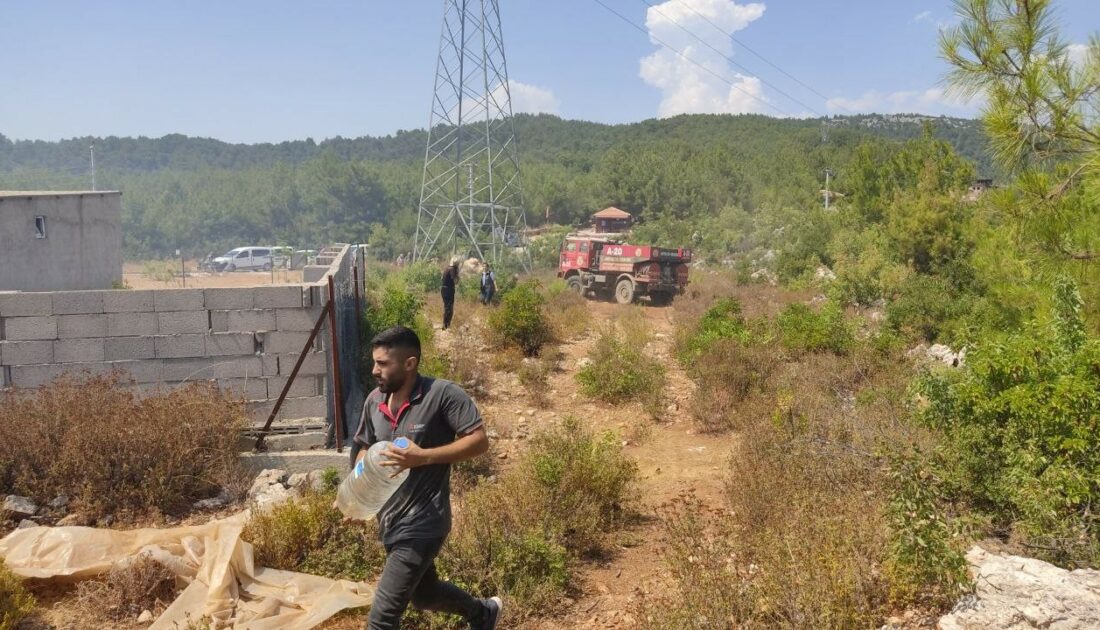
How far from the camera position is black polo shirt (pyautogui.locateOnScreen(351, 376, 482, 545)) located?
10.2 ft

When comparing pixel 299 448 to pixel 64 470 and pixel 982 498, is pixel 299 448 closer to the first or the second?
pixel 64 470

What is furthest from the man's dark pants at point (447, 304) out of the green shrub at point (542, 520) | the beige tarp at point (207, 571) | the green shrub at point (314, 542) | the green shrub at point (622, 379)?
the beige tarp at point (207, 571)

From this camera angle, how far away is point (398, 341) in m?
3.18

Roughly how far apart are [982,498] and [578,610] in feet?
7.86

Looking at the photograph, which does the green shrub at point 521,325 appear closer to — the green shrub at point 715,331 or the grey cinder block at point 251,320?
the green shrub at point 715,331

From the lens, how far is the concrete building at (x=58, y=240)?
14.8 metres

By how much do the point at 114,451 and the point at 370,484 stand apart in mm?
3460

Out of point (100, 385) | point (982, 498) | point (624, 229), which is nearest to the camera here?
point (982, 498)

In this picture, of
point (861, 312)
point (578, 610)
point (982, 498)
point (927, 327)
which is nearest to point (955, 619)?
point (982, 498)

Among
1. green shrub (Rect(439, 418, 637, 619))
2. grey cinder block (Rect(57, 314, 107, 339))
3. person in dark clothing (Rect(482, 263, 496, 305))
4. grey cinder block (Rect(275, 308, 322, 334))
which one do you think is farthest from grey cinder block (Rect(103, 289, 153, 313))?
person in dark clothing (Rect(482, 263, 496, 305))

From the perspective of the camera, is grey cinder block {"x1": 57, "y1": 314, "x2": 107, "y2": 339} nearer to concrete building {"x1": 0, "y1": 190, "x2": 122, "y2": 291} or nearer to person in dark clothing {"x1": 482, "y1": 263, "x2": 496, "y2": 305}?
concrete building {"x1": 0, "y1": 190, "x2": 122, "y2": 291}

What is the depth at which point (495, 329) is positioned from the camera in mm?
12586

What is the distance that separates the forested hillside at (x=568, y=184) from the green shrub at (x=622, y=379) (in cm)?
1516

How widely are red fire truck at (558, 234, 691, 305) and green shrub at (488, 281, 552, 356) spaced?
25.4ft
